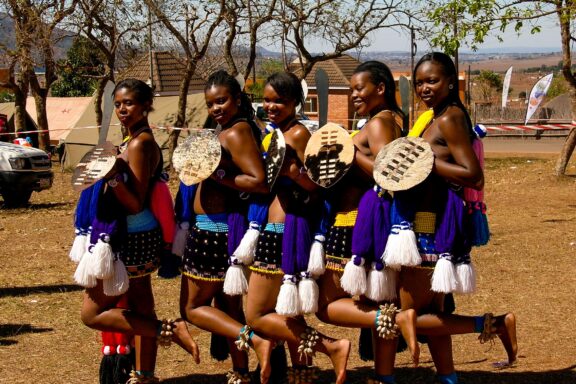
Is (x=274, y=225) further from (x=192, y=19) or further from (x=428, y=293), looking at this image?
(x=192, y=19)

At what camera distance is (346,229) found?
4.39 meters

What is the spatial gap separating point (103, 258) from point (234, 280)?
684 mm

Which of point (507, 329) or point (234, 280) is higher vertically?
point (234, 280)

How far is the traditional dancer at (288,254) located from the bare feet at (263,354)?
1.9 inches

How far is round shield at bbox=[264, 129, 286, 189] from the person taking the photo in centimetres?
427

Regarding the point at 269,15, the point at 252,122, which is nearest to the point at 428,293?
the point at 252,122

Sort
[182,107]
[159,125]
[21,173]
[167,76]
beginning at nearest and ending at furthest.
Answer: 1. [21,173]
2. [182,107]
3. [159,125]
4. [167,76]

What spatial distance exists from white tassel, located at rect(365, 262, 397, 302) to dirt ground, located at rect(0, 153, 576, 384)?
1.08 m

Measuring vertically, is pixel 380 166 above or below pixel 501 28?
below

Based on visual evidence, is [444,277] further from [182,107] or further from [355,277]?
[182,107]

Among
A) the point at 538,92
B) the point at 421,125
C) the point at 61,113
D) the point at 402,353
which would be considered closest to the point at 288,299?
the point at 421,125

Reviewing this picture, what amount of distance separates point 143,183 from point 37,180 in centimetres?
987

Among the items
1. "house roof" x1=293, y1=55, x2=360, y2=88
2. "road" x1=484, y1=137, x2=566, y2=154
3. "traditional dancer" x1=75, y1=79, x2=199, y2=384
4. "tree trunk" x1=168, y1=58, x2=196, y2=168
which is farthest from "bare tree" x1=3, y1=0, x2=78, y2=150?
"house roof" x1=293, y1=55, x2=360, y2=88

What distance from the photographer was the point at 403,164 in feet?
13.5
